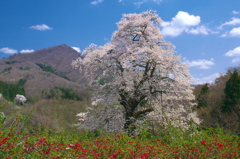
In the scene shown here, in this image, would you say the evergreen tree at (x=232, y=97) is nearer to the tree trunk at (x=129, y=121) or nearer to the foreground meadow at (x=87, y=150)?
the tree trunk at (x=129, y=121)

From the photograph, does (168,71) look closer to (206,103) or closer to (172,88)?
(172,88)

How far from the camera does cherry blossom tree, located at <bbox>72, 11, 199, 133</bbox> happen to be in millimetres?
12805

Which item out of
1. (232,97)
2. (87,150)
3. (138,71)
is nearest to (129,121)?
(138,71)

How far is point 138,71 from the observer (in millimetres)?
13164

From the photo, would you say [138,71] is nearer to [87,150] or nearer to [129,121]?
[129,121]

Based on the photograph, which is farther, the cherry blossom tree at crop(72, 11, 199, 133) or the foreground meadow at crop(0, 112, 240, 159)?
the cherry blossom tree at crop(72, 11, 199, 133)

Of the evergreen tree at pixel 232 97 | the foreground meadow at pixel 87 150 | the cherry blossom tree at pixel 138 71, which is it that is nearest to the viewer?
the foreground meadow at pixel 87 150

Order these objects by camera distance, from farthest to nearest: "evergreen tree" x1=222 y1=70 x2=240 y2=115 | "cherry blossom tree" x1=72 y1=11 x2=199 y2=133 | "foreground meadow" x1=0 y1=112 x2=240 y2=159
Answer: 1. "evergreen tree" x1=222 y1=70 x2=240 y2=115
2. "cherry blossom tree" x1=72 y1=11 x2=199 y2=133
3. "foreground meadow" x1=0 y1=112 x2=240 y2=159

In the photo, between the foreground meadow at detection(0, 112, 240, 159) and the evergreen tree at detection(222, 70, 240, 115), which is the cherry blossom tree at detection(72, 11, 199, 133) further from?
the evergreen tree at detection(222, 70, 240, 115)

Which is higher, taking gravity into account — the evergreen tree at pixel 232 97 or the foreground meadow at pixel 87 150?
the evergreen tree at pixel 232 97

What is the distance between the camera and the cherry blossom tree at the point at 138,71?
12.8 meters

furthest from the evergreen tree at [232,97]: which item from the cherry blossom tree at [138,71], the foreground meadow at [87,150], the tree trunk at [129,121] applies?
the foreground meadow at [87,150]

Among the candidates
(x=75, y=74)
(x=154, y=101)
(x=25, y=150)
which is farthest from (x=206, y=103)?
A: (x=75, y=74)

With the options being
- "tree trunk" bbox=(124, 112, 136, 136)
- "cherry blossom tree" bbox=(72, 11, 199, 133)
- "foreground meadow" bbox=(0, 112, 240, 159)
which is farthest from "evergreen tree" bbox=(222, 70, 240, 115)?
"foreground meadow" bbox=(0, 112, 240, 159)
